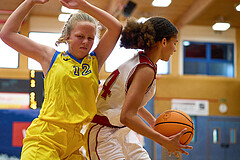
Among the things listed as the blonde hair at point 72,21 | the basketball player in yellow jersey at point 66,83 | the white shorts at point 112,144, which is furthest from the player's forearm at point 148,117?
the blonde hair at point 72,21

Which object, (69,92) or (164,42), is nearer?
(69,92)

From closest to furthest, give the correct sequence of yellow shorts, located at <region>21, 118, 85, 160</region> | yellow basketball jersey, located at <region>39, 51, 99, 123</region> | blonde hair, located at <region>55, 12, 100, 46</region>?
yellow shorts, located at <region>21, 118, 85, 160</region>
yellow basketball jersey, located at <region>39, 51, 99, 123</region>
blonde hair, located at <region>55, 12, 100, 46</region>

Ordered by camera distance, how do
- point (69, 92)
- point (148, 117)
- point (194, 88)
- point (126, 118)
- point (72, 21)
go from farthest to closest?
point (194, 88)
point (148, 117)
point (72, 21)
point (69, 92)
point (126, 118)

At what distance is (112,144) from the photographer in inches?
105

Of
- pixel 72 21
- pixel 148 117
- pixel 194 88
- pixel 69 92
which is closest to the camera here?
pixel 69 92

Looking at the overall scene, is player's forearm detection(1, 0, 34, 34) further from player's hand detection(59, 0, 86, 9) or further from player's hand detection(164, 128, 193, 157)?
player's hand detection(164, 128, 193, 157)

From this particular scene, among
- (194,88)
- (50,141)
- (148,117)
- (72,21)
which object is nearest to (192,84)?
(194,88)

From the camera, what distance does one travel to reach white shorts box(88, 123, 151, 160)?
104 inches

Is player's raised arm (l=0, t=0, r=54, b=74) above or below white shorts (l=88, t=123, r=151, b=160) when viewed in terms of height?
above

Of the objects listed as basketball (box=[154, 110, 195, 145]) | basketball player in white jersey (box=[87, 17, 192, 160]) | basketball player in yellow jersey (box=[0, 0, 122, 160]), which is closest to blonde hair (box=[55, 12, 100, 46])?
basketball player in yellow jersey (box=[0, 0, 122, 160])

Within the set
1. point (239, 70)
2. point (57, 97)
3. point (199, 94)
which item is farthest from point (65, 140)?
point (239, 70)

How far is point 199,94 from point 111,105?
10319mm

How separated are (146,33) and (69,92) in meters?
0.69

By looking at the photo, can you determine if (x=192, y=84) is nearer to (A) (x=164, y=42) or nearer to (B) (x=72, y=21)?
(A) (x=164, y=42)
